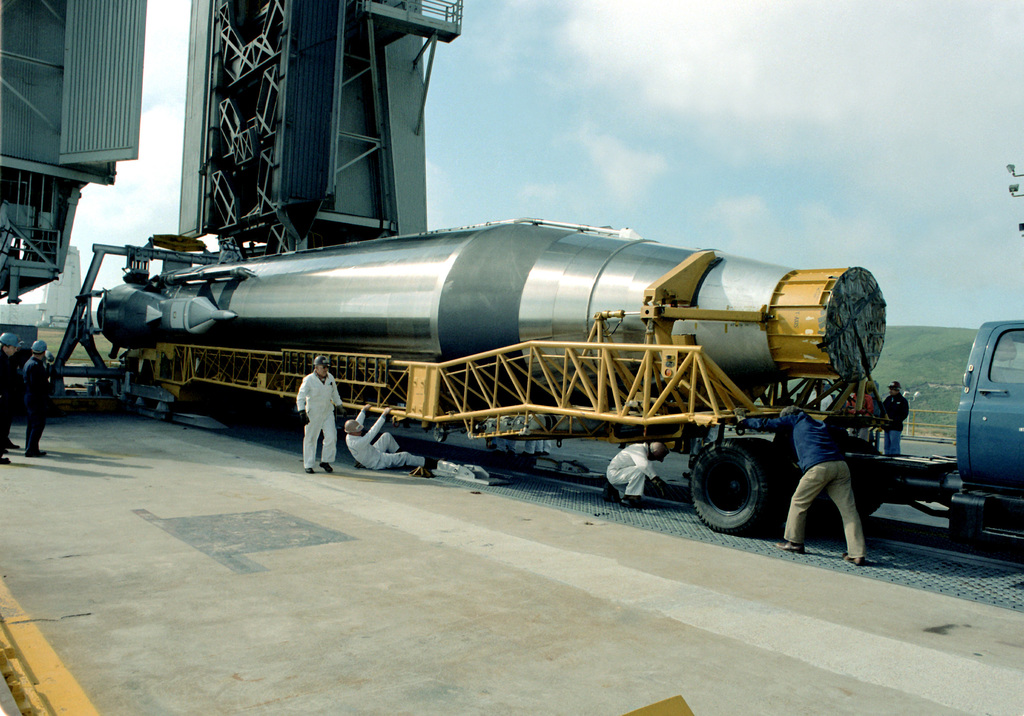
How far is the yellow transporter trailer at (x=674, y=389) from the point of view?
7.75m

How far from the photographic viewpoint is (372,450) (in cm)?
1164

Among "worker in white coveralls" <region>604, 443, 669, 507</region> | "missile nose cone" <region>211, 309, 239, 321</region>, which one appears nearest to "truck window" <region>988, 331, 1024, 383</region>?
"worker in white coveralls" <region>604, 443, 669, 507</region>

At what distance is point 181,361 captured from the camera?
17016 millimetres

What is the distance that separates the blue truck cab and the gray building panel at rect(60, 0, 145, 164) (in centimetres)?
2507

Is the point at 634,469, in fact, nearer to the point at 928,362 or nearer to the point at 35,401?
the point at 35,401

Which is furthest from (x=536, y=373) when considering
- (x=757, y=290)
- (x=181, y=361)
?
(x=181, y=361)

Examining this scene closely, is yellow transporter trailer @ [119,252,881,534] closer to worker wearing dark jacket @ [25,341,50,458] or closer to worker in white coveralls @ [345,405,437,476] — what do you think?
worker in white coveralls @ [345,405,437,476]

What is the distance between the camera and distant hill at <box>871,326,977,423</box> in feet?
272

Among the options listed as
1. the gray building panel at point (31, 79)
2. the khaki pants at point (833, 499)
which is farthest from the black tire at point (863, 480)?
the gray building panel at point (31, 79)

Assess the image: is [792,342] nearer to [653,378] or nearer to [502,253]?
[653,378]

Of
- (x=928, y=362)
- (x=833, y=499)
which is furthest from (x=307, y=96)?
(x=928, y=362)

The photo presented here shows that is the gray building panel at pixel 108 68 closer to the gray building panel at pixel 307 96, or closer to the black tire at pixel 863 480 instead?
the gray building panel at pixel 307 96

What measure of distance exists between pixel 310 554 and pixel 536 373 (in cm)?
437

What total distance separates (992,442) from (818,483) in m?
1.52
